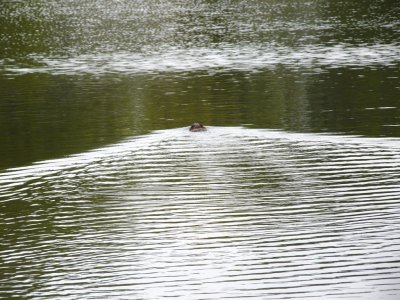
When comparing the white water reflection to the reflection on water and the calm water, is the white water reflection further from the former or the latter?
→ the reflection on water

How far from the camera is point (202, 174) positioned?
14.5 m

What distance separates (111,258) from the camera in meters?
11.0

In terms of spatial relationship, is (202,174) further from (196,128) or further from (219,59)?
(219,59)

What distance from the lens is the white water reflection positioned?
26344 millimetres

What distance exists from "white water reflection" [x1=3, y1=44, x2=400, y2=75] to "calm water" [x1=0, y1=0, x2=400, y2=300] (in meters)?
0.09

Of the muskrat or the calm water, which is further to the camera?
the muskrat

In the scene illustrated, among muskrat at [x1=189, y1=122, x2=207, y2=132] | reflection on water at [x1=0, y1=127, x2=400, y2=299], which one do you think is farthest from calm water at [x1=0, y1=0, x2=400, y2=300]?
muskrat at [x1=189, y1=122, x2=207, y2=132]

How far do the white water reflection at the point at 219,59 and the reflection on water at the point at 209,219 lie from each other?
962 centimetres

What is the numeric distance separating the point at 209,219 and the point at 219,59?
1642 centimetres

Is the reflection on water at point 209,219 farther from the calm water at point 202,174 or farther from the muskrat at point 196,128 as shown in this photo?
the muskrat at point 196,128

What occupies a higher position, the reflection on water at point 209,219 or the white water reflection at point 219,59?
the reflection on water at point 209,219

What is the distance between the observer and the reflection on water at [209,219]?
10117 mm

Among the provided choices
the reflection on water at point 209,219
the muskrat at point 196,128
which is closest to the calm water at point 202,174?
the reflection on water at point 209,219

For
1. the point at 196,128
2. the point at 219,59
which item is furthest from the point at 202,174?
the point at 219,59
